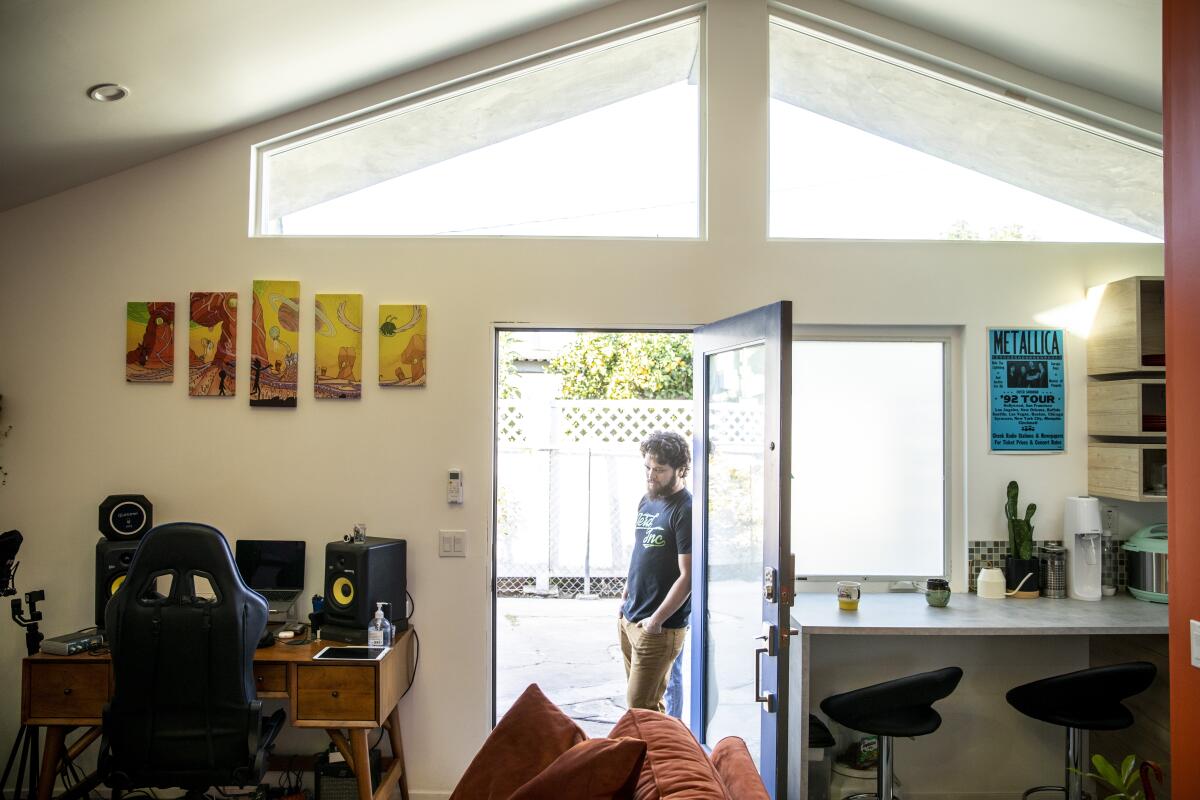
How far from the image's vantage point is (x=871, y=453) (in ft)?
11.5

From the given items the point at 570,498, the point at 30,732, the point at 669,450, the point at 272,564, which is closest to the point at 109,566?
the point at 272,564

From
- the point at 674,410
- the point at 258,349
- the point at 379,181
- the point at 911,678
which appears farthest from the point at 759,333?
the point at 674,410

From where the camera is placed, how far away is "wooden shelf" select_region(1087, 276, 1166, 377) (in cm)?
318

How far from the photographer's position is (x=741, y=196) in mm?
3414

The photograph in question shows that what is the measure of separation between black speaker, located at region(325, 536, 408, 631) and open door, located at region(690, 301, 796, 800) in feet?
4.13

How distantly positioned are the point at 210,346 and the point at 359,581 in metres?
1.21

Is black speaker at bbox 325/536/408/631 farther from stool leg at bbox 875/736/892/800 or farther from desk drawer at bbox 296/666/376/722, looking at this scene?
stool leg at bbox 875/736/892/800

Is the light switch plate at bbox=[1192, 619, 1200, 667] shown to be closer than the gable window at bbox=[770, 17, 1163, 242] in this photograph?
Yes

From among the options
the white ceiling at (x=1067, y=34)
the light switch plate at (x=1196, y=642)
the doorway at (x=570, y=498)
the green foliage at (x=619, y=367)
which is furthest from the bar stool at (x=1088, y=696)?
the green foliage at (x=619, y=367)

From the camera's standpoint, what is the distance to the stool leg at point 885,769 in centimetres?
290

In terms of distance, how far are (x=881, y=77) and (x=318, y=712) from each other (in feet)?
11.4

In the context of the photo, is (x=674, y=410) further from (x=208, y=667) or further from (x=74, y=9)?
(x=74, y=9)

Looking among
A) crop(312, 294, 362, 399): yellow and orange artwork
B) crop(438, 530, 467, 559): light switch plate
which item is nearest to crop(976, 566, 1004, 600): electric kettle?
crop(438, 530, 467, 559): light switch plate

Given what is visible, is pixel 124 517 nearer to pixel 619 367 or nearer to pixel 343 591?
pixel 343 591
